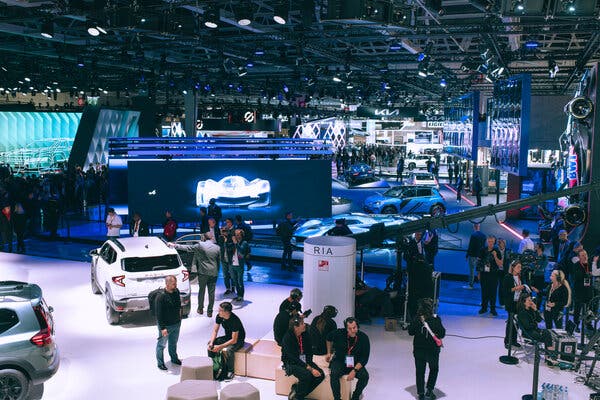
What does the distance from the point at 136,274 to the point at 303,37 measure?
1072 cm

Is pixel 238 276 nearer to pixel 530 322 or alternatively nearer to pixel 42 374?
pixel 42 374

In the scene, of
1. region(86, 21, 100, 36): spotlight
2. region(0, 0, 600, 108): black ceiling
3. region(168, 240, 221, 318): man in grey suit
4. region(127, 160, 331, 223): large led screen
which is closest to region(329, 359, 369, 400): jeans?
region(168, 240, 221, 318): man in grey suit

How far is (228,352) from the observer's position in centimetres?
902

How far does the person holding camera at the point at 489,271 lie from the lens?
11797 mm

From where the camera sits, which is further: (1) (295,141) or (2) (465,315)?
(1) (295,141)

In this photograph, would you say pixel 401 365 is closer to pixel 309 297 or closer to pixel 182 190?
pixel 309 297

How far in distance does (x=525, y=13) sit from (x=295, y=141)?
530 inches

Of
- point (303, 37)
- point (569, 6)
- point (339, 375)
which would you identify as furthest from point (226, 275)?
point (303, 37)

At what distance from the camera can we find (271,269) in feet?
53.6

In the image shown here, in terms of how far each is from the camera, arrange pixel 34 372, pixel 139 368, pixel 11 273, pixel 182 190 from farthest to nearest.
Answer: pixel 182 190, pixel 11 273, pixel 139 368, pixel 34 372

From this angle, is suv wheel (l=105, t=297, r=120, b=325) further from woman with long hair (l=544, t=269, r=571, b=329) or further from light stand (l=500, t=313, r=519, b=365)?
woman with long hair (l=544, t=269, r=571, b=329)

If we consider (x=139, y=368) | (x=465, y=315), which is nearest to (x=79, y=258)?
(x=139, y=368)

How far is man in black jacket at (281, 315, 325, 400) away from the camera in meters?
7.95

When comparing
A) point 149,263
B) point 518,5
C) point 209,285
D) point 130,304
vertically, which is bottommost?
point 130,304
